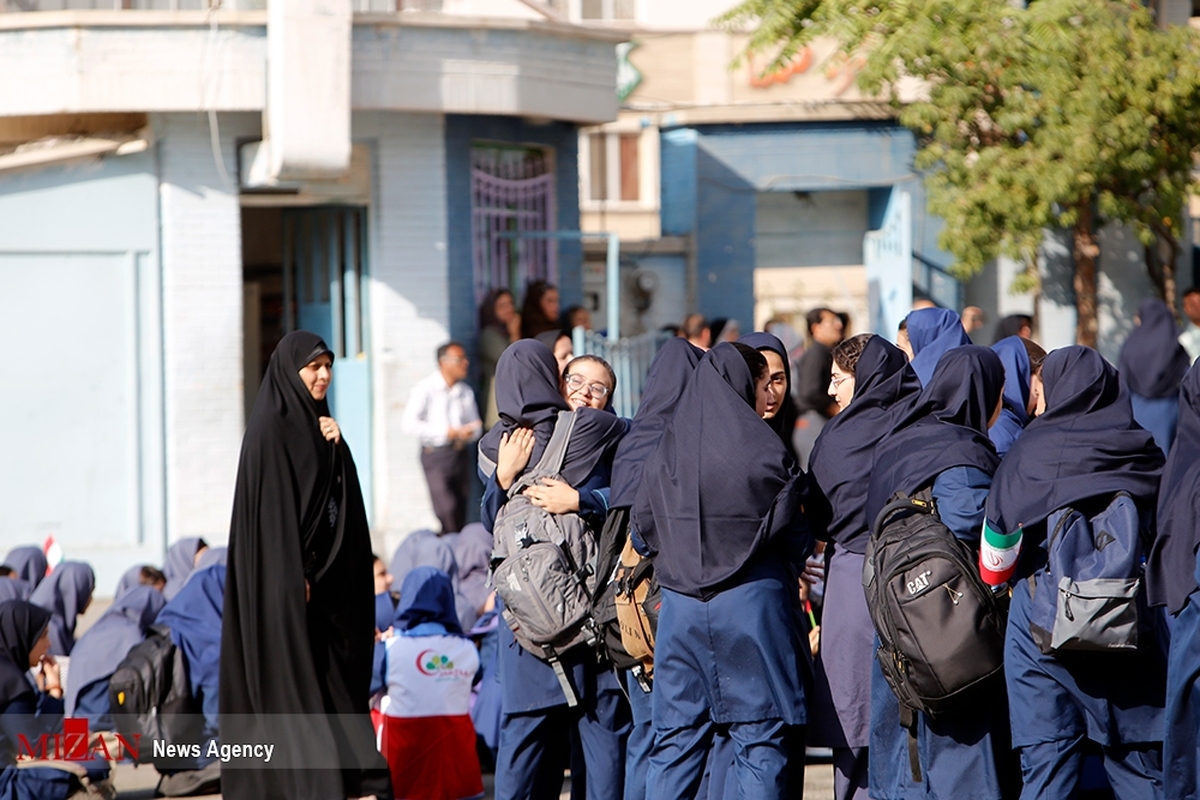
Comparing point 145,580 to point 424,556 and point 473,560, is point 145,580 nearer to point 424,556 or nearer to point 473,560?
point 424,556

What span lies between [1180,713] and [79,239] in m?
8.39

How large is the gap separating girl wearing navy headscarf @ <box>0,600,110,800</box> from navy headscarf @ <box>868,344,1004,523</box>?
3113 mm

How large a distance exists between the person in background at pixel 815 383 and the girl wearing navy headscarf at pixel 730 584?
18.3ft

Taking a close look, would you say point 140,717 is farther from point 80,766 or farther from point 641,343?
point 641,343

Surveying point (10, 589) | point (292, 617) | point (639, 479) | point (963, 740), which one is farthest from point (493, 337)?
point (963, 740)

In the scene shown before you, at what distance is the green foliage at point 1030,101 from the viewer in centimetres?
1218

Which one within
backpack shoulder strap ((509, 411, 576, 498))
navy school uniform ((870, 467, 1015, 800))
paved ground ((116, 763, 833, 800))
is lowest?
paved ground ((116, 763, 833, 800))

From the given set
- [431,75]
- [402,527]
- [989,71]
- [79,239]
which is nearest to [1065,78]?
[989,71]

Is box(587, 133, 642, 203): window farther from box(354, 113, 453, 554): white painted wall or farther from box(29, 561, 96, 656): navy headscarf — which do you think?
box(29, 561, 96, 656): navy headscarf

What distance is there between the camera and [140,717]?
6.26m

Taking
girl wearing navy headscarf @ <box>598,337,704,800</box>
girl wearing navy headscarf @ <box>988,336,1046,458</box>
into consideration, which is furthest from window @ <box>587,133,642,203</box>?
girl wearing navy headscarf @ <box>598,337,704,800</box>

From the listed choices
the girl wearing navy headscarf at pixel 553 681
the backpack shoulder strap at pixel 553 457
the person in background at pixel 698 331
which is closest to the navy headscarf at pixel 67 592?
the girl wearing navy headscarf at pixel 553 681

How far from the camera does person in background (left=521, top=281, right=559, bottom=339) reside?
439 inches

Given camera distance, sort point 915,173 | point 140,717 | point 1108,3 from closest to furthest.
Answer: point 140,717
point 1108,3
point 915,173
